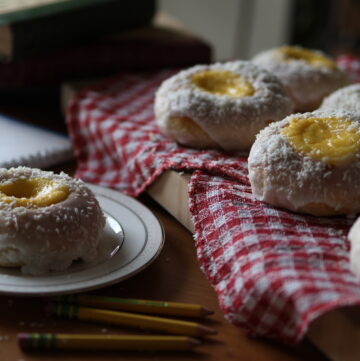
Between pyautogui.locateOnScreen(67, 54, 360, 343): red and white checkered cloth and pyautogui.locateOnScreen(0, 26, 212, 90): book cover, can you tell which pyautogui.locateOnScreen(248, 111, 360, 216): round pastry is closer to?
pyautogui.locateOnScreen(67, 54, 360, 343): red and white checkered cloth

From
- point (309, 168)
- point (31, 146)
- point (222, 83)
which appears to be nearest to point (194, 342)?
point (309, 168)

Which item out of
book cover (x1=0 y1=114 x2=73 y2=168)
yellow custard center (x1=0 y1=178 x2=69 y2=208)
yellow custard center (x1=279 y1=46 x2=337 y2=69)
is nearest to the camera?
yellow custard center (x1=0 y1=178 x2=69 y2=208)

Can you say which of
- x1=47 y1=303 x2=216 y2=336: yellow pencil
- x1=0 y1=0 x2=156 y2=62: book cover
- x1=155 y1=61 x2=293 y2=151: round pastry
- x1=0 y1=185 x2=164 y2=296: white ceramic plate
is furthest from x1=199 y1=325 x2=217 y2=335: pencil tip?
x1=0 y1=0 x2=156 y2=62: book cover

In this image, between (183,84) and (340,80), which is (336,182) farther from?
(340,80)

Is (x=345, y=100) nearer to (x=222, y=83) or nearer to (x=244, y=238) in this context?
(x=222, y=83)

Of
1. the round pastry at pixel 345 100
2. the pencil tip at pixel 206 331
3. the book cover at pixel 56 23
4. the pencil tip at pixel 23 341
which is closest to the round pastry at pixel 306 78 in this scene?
the round pastry at pixel 345 100

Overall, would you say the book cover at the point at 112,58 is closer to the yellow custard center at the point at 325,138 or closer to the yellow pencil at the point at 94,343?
the yellow custard center at the point at 325,138

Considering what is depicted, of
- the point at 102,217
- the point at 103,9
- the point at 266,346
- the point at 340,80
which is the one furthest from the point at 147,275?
the point at 103,9
